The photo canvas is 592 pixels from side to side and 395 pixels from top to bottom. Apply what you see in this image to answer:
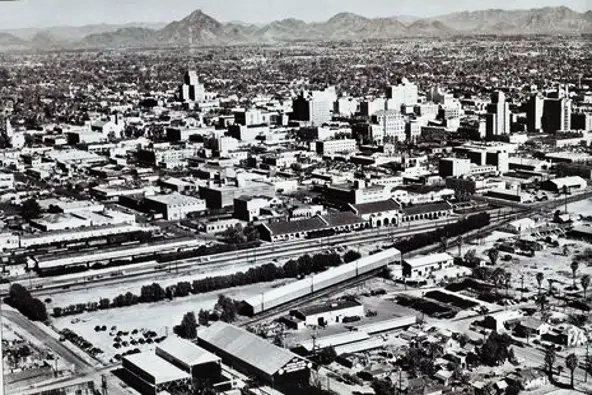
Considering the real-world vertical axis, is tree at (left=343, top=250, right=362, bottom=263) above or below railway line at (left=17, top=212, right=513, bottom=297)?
above

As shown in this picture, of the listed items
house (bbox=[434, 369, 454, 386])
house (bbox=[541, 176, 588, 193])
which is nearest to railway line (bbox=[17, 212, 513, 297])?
house (bbox=[541, 176, 588, 193])

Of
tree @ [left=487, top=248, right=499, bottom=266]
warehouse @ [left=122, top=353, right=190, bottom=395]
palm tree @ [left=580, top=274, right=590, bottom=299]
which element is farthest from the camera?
tree @ [left=487, top=248, right=499, bottom=266]

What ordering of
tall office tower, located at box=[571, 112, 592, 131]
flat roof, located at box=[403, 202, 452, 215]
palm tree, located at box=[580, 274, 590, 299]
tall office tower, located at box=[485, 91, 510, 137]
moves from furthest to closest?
tall office tower, located at box=[571, 112, 592, 131], tall office tower, located at box=[485, 91, 510, 137], flat roof, located at box=[403, 202, 452, 215], palm tree, located at box=[580, 274, 590, 299]

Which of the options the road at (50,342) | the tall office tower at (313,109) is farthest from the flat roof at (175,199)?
the tall office tower at (313,109)

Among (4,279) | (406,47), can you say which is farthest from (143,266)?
(406,47)

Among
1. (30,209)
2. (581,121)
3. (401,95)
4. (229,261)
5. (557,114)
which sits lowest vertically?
(229,261)

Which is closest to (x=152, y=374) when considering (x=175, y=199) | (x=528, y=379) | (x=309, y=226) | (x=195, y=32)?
(x=528, y=379)

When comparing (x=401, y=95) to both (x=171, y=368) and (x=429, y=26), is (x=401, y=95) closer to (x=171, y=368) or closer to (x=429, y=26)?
(x=429, y=26)

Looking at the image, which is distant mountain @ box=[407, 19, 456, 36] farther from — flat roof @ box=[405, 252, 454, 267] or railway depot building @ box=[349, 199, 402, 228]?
flat roof @ box=[405, 252, 454, 267]
